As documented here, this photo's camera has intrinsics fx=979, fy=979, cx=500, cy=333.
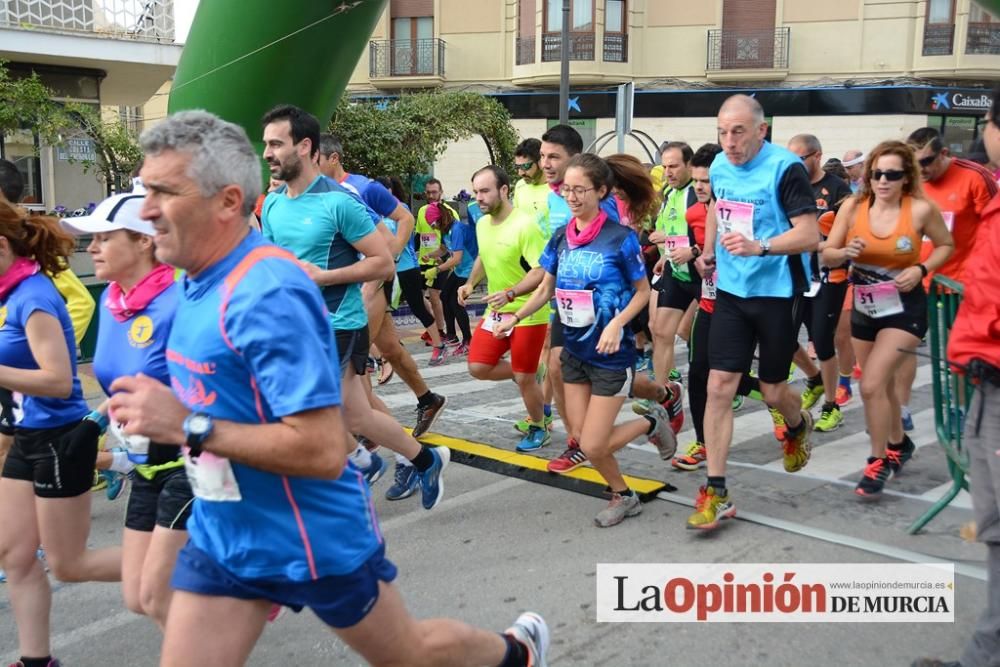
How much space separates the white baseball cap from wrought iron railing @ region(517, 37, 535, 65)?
29.1m

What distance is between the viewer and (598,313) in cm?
491

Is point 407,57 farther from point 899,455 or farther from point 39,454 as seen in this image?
point 39,454

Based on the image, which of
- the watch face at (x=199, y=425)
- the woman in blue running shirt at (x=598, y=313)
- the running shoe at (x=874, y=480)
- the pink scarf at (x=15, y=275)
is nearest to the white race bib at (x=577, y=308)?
the woman in blue running shirt at (x=598, y=313)

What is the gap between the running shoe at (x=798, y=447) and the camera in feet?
17.6

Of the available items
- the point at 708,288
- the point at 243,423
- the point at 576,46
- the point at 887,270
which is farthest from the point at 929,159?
the point at 576,46

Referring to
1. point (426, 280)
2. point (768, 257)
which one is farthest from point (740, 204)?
point (426, 280)

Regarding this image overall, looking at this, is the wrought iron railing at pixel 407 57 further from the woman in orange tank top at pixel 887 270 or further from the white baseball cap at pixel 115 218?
the white baseball cap at pixel 115 218

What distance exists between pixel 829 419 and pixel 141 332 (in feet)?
17.0

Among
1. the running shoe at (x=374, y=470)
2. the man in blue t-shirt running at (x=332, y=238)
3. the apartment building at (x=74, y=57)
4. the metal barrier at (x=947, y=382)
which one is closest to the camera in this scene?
the metal barrier at (x=947, y=382)

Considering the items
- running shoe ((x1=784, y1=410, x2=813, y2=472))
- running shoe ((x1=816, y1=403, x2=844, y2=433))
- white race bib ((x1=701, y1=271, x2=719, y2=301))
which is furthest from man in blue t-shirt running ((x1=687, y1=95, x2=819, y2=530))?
→ running shoe ((x1=816, y1=403, x2=844, y2=433))

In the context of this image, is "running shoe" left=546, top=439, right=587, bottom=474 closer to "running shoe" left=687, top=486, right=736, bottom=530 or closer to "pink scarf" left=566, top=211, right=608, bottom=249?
"running shoe" left=687, top=486, right=736, bottom=530

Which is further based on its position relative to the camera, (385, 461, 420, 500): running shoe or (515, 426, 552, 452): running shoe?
(515, 426, 552, 452): running shoe

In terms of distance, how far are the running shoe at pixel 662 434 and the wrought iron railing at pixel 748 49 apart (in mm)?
26392

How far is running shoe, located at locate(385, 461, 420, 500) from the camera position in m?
5.42
